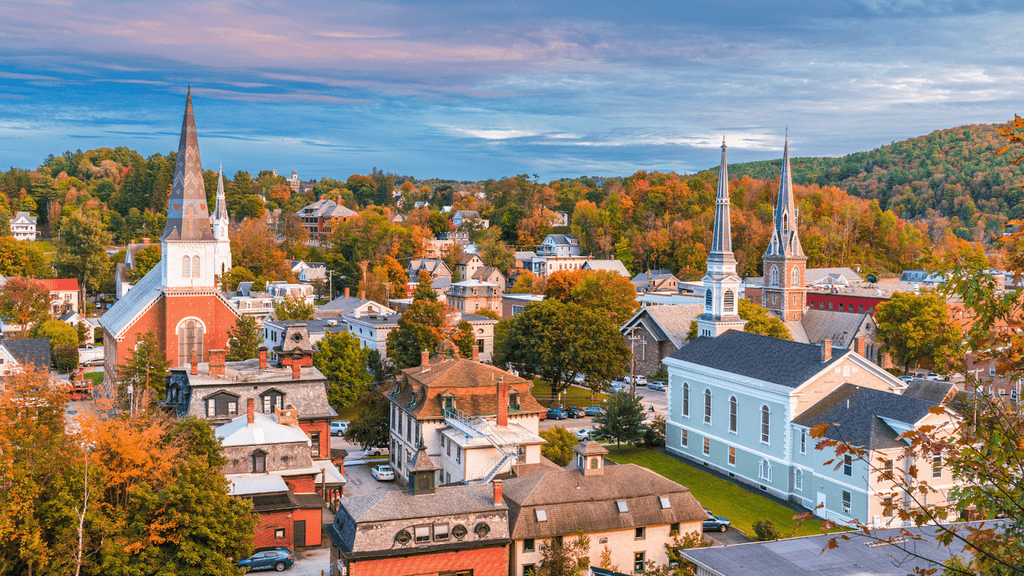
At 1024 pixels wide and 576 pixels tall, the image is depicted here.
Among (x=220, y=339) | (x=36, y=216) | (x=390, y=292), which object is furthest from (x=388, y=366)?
(x=36, y=216)

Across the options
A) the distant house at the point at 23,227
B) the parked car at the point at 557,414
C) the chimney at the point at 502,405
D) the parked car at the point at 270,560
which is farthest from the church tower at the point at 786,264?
the distant house at the point at 23,227

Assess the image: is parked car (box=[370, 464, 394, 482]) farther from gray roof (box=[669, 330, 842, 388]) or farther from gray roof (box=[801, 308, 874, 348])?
gray roof (box=[801, 308, 874, 348])

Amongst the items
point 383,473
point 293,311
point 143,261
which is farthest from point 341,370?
point 143,261

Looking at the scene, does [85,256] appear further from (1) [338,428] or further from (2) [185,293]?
(1) [338,428]

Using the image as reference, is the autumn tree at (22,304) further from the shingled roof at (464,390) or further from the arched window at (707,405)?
the arched window at (707,405)

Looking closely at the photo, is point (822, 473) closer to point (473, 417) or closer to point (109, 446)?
point (473, 417)

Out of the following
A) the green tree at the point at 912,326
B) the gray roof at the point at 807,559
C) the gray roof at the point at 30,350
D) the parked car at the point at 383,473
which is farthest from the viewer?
the green tree at the point at 912,326

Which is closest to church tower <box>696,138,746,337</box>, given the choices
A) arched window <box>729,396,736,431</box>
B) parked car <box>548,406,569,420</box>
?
parked car <box>548,406,569,420</box>
